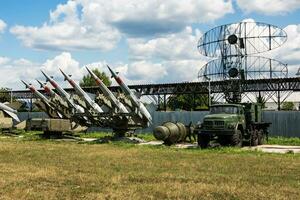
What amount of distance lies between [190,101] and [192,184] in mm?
73210

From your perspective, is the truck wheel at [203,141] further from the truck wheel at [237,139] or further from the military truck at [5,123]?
the military truck at [5,123]

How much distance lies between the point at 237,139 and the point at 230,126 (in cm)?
83

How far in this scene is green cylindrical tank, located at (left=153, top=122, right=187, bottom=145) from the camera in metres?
28.1

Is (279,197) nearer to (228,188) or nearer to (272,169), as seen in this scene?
(228,188)

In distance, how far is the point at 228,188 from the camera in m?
11.2

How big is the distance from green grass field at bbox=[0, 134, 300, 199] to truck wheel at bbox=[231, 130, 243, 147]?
5.25 m

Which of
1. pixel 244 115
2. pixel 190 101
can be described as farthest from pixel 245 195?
pixel 190 101

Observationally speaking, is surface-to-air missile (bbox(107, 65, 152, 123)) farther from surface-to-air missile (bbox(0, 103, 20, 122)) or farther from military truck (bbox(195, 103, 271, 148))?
surface-to-air missile (bbox(0, 103, 20, 122))

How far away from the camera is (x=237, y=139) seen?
82.1ft

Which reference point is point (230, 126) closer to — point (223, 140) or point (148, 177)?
point (223, 140)

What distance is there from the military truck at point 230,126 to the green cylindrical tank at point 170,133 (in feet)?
9.70

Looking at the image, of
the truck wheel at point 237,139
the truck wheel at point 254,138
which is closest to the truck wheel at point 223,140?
the truck wheel at point 237,139

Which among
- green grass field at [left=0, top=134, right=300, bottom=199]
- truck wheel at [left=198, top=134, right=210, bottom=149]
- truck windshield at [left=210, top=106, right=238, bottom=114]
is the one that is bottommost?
green grass field at [left=0, top=134, right=300, bottom=199]

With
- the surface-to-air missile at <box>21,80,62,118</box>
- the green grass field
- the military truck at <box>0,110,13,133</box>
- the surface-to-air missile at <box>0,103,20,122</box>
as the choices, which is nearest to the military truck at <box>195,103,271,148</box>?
the green grass field
